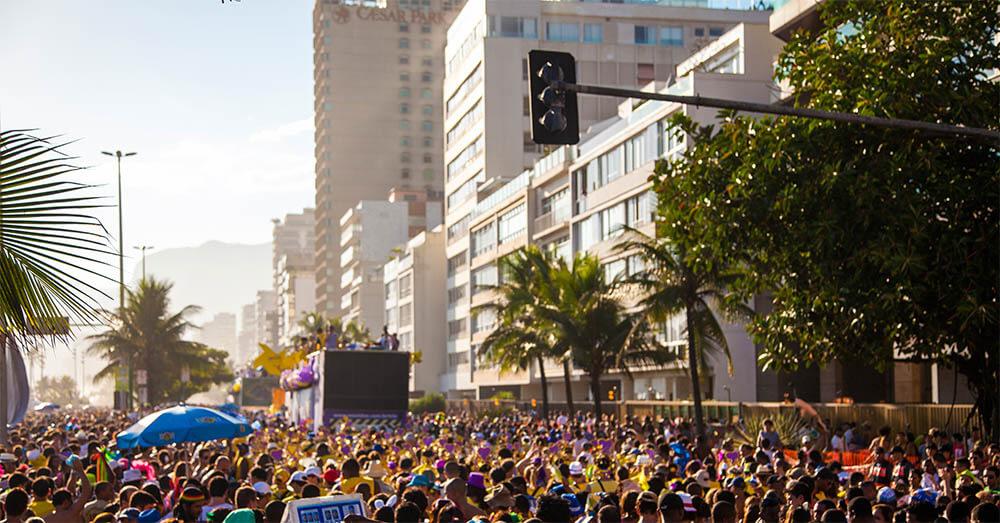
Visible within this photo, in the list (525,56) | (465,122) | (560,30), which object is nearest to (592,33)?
(560,30)

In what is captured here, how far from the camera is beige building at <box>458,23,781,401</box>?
5156 cm

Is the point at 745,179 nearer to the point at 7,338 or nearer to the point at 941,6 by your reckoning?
the point at 941,6

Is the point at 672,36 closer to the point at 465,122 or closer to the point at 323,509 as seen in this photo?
the point at 465,122

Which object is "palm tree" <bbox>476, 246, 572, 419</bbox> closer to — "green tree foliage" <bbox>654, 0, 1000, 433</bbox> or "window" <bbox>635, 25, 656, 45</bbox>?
"green tree foliage" <bbox>654, 0, 1000, 433</bbox>

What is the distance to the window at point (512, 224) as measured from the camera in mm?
74438

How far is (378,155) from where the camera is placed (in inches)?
6284

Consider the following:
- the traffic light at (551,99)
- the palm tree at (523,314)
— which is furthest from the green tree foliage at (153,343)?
the traffic light at (551,99)

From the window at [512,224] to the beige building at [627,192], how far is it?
59 millimetres

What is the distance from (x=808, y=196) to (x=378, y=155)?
457ft

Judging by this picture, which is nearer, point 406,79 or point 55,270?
point 55,270

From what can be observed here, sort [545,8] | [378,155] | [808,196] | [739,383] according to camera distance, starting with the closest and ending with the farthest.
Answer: [808,196], [739,383], [545,8], [378,155]

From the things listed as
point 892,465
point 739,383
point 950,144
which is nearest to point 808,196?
point 950,144

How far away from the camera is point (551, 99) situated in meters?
13.0

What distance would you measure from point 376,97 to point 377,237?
29386mm
